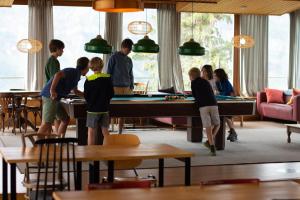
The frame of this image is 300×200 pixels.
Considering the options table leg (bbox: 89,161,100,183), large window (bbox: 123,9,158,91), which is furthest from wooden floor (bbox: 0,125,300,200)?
large window (bbox: 123,9,158,91)

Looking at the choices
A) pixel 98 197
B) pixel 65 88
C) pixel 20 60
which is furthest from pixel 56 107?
pixel 20 60

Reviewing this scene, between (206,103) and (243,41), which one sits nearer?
(206,103)

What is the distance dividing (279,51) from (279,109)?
2322 millimetres

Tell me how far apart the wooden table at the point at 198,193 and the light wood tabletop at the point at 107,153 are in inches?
50.5

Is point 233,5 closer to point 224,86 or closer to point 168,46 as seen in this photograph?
point 168,46

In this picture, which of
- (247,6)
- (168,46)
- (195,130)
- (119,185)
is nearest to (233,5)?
(247,6)

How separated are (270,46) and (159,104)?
26.1ft

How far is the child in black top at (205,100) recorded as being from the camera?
9.39 meters

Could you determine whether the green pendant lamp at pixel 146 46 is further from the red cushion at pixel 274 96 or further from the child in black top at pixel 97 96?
the red cushion at pixel 274 96

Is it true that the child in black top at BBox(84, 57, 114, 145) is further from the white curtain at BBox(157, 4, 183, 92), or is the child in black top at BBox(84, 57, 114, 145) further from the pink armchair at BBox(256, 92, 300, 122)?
the pink armchair at BBox(256, 92, 300, 122)

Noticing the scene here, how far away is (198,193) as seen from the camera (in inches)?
149

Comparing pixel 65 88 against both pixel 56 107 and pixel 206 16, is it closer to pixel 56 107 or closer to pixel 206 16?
pixel 56 107

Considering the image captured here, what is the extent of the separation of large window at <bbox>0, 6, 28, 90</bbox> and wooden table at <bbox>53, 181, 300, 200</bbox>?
11162 millimetres

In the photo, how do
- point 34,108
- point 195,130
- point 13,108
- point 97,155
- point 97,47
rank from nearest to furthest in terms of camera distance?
point 97,155 < point 97,47 < point 195,130 < point 13,108 < point 34,108
